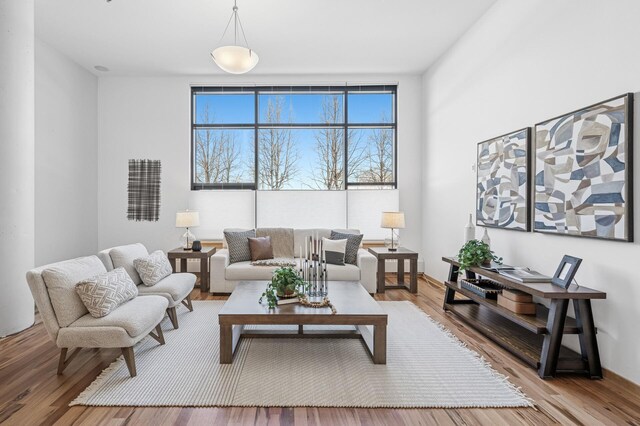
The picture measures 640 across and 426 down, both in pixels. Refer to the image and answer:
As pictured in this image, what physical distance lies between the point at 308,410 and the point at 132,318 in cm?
133

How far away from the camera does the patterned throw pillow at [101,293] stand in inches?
96.7

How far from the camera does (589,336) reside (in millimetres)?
2473

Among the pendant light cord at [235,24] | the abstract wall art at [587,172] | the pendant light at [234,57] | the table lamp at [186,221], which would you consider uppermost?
the pendant light cord at [235,24]

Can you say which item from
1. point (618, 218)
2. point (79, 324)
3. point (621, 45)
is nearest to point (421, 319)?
point (618, 218)

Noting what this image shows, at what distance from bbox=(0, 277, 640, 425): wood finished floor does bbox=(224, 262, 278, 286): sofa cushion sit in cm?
200

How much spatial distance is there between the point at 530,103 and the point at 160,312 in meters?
3.67

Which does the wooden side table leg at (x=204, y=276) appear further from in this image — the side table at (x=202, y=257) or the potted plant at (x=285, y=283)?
the potted plant at (x=285, y=283)

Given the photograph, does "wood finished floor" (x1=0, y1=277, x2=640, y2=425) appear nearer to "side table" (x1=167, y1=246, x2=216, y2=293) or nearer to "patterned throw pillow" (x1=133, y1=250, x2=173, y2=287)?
"patterned throw pillow" (x1=133, y1=250, x2=173, y2=287)

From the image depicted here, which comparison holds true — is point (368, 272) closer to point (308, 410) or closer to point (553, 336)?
point (553, 336)

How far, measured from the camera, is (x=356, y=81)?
6.06 m

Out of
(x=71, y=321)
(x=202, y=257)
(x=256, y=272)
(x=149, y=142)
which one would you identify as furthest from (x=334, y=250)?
(x=149, y=142)

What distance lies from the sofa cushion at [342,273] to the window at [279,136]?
1.89m

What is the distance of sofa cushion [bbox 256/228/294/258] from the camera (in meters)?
5.21

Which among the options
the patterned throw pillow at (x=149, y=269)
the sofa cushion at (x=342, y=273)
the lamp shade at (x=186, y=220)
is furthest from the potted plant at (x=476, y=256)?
the lamp shade at (x=186, y=220)
